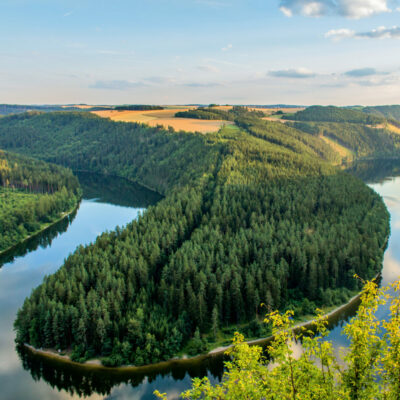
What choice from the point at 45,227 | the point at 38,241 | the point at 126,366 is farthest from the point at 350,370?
the point at 45,227

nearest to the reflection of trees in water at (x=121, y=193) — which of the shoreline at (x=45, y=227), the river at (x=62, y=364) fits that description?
the shoreline at (x=45, y=227)

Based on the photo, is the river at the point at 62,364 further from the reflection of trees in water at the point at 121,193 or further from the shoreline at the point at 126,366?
the reflection of trees in water at the point at 121,193

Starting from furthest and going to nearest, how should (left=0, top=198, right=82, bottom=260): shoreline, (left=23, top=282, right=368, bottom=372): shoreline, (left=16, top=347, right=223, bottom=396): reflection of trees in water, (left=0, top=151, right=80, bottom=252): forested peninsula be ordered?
(left=0, top=151, right=80, bottom=252): forested peninsula
(left=0, top=198, right=82, bottom=260): shoreline
(left=23, top=282, right=368, bottom=372): shoreline
(left=16, top=347, right=223, bottom=396): reflection of trees in water

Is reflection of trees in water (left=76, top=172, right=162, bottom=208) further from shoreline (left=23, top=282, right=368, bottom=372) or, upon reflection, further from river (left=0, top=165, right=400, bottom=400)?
shoreline (left=23, top=282, right=368, bottom=372)

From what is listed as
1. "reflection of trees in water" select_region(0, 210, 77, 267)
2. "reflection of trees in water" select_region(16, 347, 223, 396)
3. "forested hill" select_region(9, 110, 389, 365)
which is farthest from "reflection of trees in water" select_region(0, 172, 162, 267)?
"reflection of trees in water" select_region(16, 347, 223, 396)

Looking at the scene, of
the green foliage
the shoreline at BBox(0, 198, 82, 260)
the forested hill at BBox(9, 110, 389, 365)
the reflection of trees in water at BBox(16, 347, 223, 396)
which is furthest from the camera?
the shoreline at BBox(0, 198, 82, 260)

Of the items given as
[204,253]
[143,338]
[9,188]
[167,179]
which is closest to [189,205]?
[204,253]
